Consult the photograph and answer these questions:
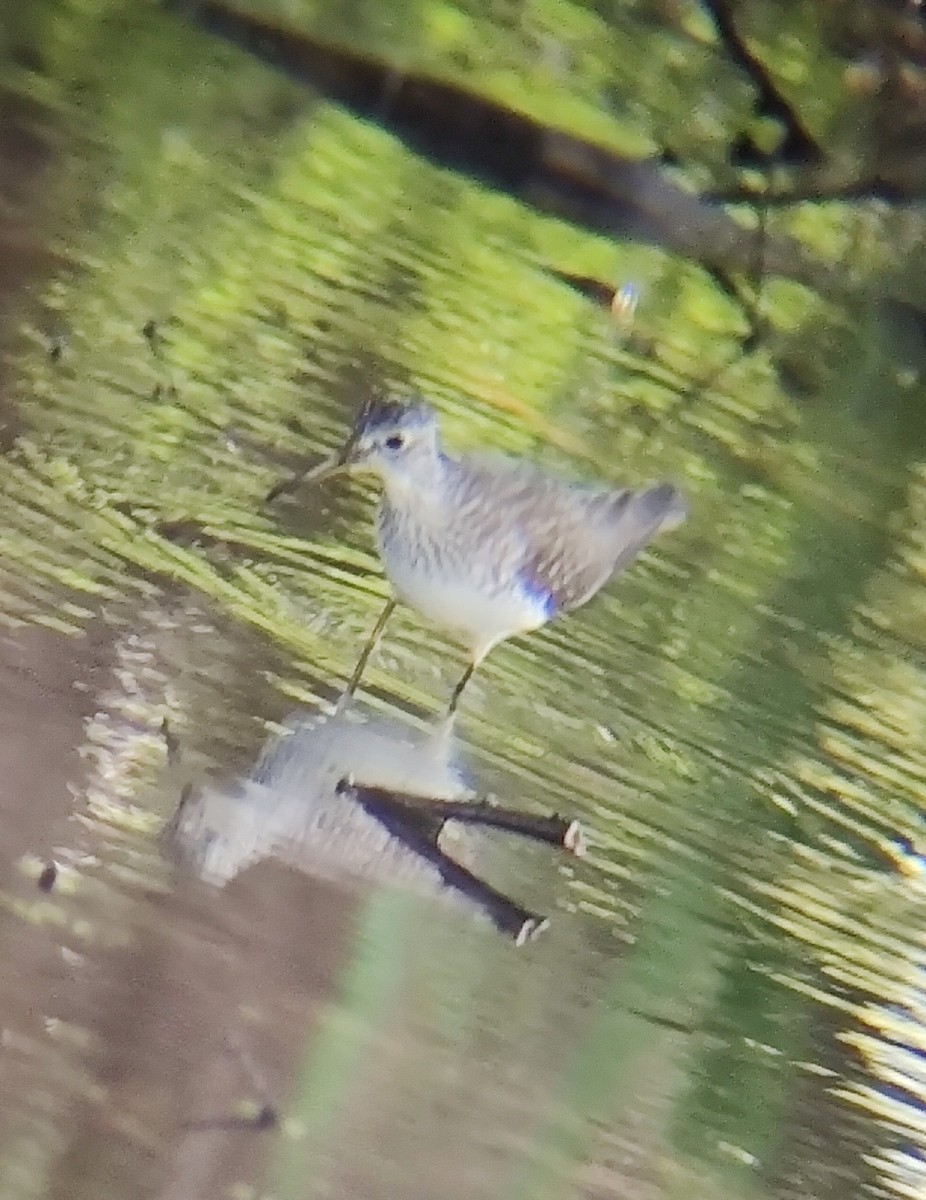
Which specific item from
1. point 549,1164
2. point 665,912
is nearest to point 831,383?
point 665,912

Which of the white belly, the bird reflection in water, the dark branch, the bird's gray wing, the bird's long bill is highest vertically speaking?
the dark branch

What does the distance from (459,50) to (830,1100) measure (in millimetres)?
627

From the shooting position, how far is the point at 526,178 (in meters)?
0.66

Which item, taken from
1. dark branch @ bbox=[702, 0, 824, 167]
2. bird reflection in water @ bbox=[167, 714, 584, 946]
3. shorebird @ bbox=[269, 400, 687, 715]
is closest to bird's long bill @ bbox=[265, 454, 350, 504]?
shorebird @ bbox=[269, 400, 687, 715]

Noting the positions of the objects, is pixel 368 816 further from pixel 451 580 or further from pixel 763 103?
pixel 763 103

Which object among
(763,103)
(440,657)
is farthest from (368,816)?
(763,103)

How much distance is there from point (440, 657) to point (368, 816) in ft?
0.32

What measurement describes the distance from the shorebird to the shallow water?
0.01 m

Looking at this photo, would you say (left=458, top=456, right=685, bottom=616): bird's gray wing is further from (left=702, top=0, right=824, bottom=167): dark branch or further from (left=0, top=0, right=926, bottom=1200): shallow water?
(left=702, top=0, right=824, bottom=167): dark branch

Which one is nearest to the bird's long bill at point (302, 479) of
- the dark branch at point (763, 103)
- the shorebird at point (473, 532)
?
the shorebird at point (473, 532)

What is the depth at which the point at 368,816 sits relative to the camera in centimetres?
65

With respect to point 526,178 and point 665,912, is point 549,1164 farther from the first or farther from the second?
point 526,178

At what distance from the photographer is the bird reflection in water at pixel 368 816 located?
2.06ft

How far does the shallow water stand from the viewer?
0.61 metres
